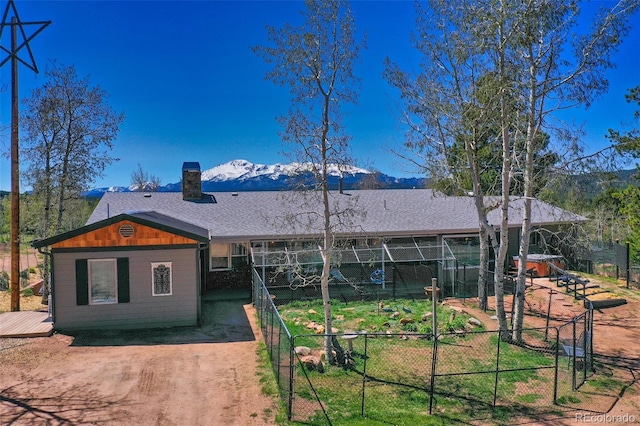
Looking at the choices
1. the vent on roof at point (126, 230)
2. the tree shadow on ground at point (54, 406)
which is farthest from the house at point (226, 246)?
the tree shadow on ground at point (54, 406)

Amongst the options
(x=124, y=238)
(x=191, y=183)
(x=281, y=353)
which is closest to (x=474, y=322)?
(x=281, y=353)

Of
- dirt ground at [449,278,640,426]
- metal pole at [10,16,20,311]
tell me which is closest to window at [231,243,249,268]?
metal pole at [10,16,20,311]

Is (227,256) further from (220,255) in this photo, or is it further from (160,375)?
(160,375)

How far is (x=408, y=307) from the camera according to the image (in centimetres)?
1465

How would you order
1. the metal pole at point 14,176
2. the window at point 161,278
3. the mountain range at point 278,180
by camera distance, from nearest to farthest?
1. the mountain range at point 278,180
2. the window at point 161,278
3. the metal pole at point 14,176

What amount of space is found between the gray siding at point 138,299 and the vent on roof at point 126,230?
457 millimetres

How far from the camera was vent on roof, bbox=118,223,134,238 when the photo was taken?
1244cm

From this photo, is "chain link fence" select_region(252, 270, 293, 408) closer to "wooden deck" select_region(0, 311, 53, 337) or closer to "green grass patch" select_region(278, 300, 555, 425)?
"green grass patch" select_region(278, 300, 555, 425)

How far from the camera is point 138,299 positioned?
12.5m

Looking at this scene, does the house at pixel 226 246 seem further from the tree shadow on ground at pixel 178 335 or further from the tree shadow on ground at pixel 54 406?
the tree shadow on ground at pixel 54 406

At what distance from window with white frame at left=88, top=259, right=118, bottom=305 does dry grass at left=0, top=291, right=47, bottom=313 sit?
3748 mm

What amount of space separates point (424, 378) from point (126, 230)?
8412mm

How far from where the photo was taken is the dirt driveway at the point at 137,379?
7.50m

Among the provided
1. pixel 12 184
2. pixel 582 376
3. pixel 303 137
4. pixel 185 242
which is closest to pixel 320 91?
pixel 303 137
